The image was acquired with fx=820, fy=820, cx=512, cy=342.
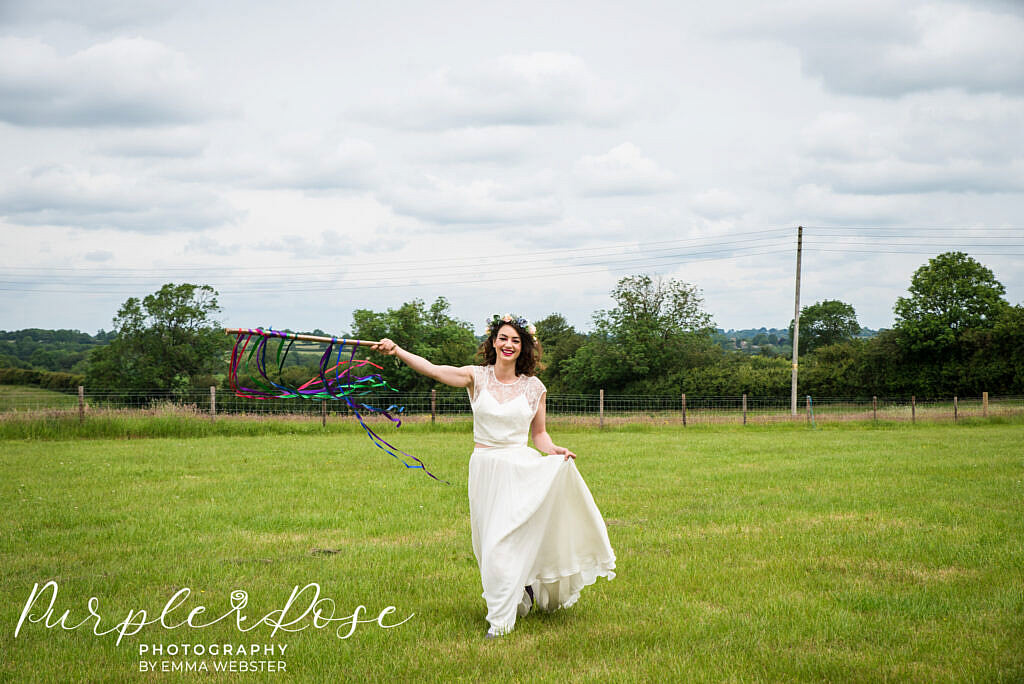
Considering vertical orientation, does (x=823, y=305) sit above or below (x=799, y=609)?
above

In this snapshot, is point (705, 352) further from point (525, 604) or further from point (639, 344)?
Result: point (525, 604)

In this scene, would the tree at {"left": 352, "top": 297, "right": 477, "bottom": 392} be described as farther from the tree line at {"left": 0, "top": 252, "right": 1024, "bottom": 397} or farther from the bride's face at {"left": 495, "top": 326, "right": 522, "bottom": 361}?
the bride's face at {"left": 495, "top": 326, "right": 522, "bottom": 361}

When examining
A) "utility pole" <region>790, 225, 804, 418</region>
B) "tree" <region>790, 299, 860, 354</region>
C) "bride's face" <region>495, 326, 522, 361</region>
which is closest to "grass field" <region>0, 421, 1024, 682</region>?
"bride's face" <region>495, 326, 522, 361</region>

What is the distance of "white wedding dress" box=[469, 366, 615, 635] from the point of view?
19.0 ft

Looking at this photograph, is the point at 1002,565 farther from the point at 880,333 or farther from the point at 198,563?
the point at 880,333

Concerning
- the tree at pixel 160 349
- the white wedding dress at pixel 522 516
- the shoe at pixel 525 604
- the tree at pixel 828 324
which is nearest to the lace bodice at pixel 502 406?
the white wedding dress at pixel 522 516

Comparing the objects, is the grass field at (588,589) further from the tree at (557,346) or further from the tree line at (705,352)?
the tree at (557,346)

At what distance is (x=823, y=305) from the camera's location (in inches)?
3123

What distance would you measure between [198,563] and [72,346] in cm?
5872

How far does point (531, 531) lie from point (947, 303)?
53.2m

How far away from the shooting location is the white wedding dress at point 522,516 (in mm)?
5801

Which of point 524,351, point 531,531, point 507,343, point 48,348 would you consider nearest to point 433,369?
point 507,343

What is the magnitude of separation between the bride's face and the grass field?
200 centimetres

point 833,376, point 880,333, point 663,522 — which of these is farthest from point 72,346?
point 663,522
